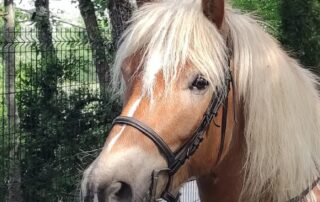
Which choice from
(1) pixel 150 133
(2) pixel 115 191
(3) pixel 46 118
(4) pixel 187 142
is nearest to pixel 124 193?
(2) pixel 115 191

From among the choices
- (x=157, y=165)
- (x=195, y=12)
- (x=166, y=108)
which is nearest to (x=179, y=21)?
(x=195, y=12)

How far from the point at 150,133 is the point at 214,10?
0.66 metres

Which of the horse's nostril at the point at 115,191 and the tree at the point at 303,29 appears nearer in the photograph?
the horse's nostril at the point at 115,191

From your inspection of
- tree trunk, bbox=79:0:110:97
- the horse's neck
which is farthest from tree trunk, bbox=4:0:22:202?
the horse's neck

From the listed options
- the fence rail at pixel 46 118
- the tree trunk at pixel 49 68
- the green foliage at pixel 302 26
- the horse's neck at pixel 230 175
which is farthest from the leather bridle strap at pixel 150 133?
the green foliage at pixel 302 26

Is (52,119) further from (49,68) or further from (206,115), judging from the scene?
(206,115)

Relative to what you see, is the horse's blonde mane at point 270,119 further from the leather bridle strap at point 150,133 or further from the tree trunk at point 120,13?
the tree trunk at point 120,13

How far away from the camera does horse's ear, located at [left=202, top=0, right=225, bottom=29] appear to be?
8.21 feet

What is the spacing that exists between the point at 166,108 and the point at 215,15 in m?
0.52

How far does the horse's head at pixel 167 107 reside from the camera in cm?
220

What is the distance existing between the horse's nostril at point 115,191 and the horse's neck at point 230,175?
2.03ft

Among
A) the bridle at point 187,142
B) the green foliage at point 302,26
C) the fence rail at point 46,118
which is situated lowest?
the fence rail at point 46,118

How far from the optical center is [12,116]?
6223mm

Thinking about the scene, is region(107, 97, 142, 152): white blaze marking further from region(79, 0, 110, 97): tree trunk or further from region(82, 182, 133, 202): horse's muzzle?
region(79, 0, 110, 97): tree trunk
